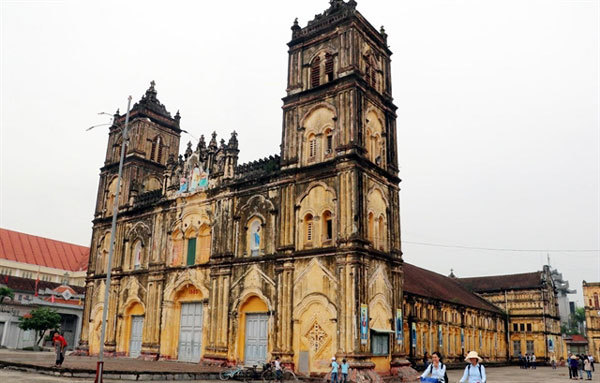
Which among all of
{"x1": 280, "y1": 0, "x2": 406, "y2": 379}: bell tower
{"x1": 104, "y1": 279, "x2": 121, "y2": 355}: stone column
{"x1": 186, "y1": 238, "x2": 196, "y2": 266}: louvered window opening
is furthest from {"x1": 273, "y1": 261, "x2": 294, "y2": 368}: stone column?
{"x1": 104, "y1": 279, "x2": 121, "y2": 355}: stone column

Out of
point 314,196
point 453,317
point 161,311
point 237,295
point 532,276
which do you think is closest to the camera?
point 314,196

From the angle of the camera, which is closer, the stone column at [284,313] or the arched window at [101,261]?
the stone column at [284,313]

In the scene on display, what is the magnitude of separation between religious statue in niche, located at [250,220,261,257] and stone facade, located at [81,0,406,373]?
62 mm

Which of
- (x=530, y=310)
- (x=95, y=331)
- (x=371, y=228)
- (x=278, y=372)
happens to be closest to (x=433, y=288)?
(x=530, y=310)

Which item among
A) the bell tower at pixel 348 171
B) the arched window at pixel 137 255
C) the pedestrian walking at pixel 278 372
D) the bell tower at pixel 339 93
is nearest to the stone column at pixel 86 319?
the arched window at pixel 137 255

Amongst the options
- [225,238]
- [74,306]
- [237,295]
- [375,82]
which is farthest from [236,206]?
[74,306]

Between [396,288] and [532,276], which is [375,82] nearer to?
[396,288]

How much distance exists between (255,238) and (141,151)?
15252 mm

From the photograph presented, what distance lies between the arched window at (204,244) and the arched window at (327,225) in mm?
8818

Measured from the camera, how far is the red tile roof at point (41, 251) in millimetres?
66900

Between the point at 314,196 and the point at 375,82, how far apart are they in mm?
8187

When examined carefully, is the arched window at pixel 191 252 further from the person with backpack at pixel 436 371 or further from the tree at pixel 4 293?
the tree at pixel 4 293

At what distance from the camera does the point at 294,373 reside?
25.0m

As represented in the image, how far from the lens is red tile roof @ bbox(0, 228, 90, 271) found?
219 ft
